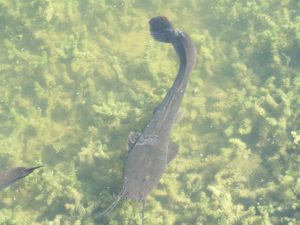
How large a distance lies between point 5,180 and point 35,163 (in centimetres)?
154

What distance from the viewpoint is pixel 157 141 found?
19.1ft

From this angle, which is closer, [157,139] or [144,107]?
[157,139]

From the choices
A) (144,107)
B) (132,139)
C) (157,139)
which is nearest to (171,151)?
(157,139)

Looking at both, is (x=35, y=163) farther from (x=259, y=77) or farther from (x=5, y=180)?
(x=259, y=77)

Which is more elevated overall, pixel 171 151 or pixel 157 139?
pixel 157 139

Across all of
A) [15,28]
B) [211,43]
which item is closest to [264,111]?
[211,43]

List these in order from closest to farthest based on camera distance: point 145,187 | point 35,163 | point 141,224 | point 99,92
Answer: point 145,187 < point 141,224 < point 35,163 < point 99,92

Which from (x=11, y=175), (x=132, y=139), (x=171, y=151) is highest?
(x=11, y=175)

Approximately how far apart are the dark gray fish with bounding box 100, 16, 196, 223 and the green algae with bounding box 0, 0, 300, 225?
58 cm

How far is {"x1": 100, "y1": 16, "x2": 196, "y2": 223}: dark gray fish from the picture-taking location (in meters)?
5.30

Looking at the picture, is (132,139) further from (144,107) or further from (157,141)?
(144,107)

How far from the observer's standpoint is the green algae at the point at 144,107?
6113 millimetres

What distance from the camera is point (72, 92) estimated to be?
7.61 m

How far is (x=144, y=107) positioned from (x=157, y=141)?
4.11 ft
